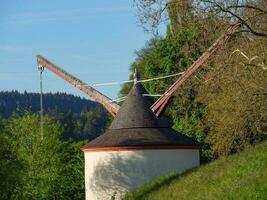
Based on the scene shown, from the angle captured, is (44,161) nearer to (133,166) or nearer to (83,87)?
(83,87)

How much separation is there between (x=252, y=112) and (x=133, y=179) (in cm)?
913

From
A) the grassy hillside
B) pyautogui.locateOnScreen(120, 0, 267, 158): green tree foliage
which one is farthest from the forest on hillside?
the grassy hillside

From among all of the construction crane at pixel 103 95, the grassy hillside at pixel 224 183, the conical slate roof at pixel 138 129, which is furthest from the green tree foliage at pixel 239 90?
the conical slate roof at pixel 138 129

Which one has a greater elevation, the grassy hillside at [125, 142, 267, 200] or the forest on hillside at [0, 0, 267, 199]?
the forest on hillside at [0, 0, 267, 199]

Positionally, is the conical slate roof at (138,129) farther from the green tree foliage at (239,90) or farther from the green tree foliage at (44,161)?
the green tree foliage at (44,161)

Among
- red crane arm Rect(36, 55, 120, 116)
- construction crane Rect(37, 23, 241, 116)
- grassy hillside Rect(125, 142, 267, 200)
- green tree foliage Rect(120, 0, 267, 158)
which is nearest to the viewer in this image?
grassy hillside Rect(125, 142, 267, 200)

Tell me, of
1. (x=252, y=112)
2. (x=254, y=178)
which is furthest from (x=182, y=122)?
(x=254, y=178)

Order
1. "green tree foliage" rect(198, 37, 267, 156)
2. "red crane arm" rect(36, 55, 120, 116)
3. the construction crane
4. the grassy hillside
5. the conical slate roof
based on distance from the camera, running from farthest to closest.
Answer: "red crane arm" rect(36, 55, 120, 116) < the construction crane < the conical slate roof < "green tree foliage" rect(198, 37, 267, 156) < the grassy hillside

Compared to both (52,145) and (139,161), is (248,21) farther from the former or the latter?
(52,145)

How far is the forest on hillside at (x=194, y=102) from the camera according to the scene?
20.2 meters

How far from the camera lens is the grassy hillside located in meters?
13.6

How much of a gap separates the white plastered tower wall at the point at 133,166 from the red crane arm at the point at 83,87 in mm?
7170

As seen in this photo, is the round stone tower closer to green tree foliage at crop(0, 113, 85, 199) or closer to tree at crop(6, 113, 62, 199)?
green tree foliage at crop(0, 113, 85, 199)

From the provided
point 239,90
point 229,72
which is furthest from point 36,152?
point 229,72
